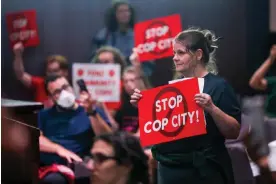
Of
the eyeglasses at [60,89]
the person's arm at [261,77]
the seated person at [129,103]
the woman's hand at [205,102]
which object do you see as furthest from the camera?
the eyeglasses at [60,89]

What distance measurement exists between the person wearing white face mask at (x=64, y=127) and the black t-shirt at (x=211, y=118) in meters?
A: 0.41

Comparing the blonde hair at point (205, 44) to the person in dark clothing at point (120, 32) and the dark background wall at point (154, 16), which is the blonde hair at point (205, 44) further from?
the person in dark clothing at point (120, 32)

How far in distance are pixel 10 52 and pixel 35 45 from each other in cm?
14

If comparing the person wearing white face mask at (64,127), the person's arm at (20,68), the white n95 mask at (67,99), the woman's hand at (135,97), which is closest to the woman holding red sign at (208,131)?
the woman's hand at (135,97)

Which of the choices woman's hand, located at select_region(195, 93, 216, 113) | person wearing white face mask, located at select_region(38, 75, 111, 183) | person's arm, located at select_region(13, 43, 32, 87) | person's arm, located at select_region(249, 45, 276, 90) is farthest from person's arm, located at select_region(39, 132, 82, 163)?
person's arm, located at select_region(249, 45, 276, 90)

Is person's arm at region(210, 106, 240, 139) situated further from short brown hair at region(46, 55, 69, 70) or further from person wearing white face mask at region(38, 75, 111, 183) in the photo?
short brown hair at region(46, 55, 69, 70)

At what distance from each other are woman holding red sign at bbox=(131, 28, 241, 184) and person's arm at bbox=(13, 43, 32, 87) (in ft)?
2.46

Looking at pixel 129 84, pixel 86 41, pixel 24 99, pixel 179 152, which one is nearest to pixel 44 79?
pixel 24 99

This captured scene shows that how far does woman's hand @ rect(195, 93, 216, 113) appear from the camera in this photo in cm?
205

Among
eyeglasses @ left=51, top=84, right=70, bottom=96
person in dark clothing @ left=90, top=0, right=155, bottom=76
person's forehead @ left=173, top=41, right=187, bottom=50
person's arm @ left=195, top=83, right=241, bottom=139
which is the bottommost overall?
person's arm @ left=195, top=83, right=241, bottom=139

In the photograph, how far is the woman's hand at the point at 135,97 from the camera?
2213 millimetres

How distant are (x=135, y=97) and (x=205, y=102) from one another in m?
0.36

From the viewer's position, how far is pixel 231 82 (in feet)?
7.11

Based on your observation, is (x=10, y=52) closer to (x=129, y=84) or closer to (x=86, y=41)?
(x=86, y=41)
